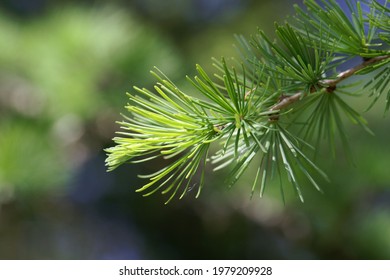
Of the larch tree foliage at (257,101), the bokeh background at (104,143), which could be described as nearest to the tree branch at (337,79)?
the larch tree foliage at (257,101)

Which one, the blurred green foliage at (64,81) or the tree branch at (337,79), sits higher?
the blurred green foliage at (64,81)

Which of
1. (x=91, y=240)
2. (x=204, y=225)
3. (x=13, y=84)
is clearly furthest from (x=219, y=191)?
(x=91, y=240)

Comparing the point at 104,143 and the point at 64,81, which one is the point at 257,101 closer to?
the point at 64,81

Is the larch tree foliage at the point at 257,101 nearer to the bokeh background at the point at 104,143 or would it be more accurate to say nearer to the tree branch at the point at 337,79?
the tree branch at the point at 337,79

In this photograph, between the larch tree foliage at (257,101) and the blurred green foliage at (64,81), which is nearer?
the larch tree foliage at (257,101)

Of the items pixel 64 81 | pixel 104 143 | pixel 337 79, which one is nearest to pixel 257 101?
pixel 337 79

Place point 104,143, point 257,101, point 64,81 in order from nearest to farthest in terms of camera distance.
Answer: point 257,101
point 64,81
point 104,143

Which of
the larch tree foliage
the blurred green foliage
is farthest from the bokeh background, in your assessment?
the larch tree foliage

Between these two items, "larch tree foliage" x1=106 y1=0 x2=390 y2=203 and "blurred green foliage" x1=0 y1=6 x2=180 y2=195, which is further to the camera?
"blurred green foliage" x1=0 y1=6 x2=180 y2=195

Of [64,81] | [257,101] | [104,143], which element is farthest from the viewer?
[104,143]

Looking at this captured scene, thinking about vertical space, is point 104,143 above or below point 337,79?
above

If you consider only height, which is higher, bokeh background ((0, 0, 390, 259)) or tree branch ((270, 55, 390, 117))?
bokeh background ((0, 0, 390, 259))

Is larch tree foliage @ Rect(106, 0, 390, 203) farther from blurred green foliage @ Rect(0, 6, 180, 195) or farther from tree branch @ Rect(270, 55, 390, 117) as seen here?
blurred green foliage @ Rect(0, 6, 180, 195)
